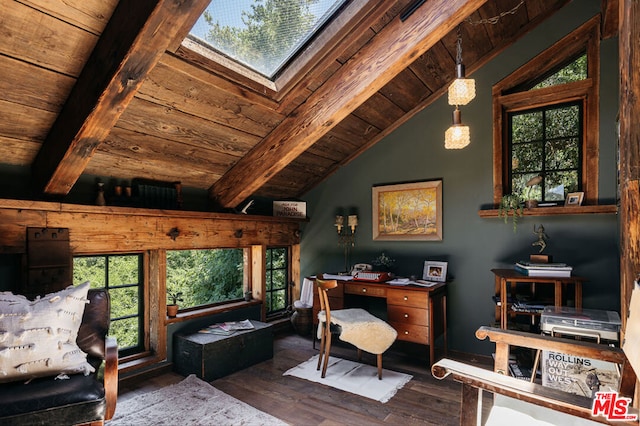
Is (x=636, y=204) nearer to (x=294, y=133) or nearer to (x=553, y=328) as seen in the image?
(x=553, y=328)

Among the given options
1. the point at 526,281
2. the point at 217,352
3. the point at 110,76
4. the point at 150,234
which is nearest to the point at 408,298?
the point at 526,281

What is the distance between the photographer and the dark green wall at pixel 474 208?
302 cm

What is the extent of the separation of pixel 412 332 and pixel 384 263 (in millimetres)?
849

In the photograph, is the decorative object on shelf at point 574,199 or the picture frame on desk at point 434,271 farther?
the picture frame on desk at point 434,271

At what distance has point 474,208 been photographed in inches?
141

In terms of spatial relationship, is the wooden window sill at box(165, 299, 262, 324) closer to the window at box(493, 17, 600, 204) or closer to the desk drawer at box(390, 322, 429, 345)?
the desk drawer at box(390, 322, 429, 345)

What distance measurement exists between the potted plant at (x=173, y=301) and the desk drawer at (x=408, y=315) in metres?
1.98

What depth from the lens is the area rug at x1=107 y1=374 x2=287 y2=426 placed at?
238 cm

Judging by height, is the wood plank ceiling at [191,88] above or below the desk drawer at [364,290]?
above

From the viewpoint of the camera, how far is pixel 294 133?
10.3ft

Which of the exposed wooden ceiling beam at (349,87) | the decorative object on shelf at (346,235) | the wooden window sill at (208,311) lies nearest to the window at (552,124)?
the exposed wooden ceiling beam at (349,87)

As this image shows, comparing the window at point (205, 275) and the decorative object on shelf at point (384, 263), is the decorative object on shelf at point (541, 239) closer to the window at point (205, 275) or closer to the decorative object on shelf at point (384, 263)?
the decorative object on shelf at point (384, 263)

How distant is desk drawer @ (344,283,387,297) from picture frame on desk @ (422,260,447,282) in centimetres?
51

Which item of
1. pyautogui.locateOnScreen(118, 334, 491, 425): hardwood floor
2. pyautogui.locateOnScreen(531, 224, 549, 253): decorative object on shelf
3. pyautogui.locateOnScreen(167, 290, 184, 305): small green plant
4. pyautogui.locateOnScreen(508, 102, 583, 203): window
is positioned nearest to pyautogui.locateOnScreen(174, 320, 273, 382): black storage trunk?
pyautogui.locateOnScreen(118, 334, 491, 425): hardwood floor
